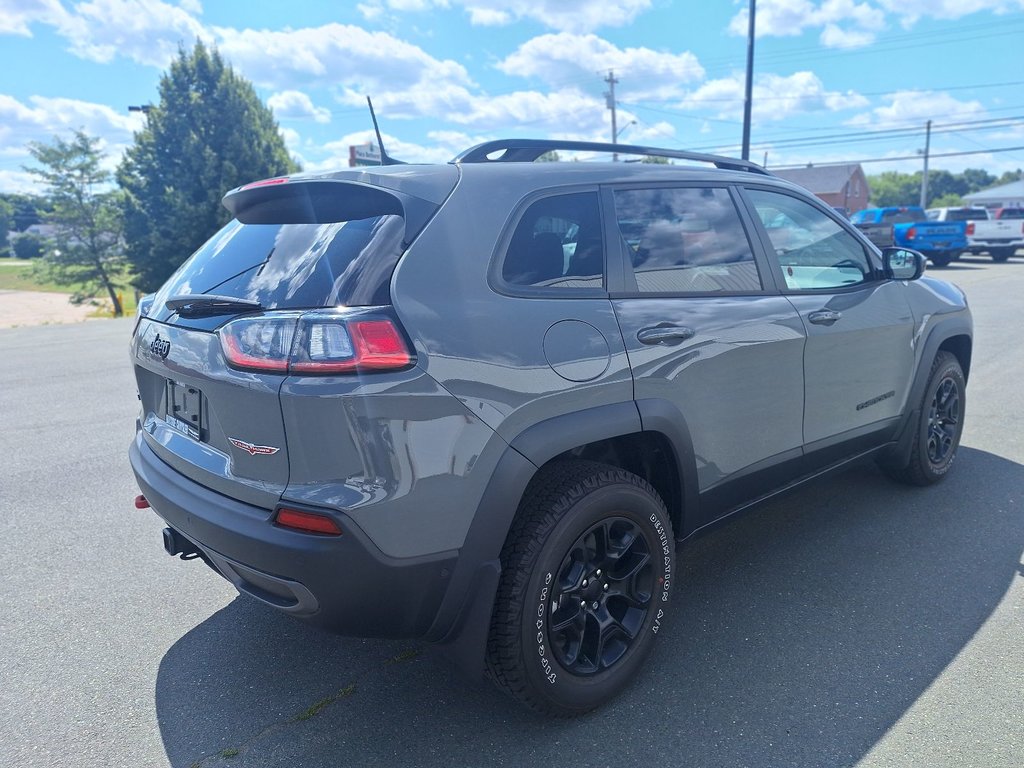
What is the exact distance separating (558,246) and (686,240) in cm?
70

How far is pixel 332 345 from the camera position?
6.65 feet

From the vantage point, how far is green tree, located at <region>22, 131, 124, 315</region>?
104ft

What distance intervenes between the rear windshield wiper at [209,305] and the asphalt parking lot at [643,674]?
1.33 meters

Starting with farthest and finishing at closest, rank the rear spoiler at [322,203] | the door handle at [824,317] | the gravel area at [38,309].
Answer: the gravel area at [38,309]
the door handle at [824,317]
the rear spoiler at [322,203]

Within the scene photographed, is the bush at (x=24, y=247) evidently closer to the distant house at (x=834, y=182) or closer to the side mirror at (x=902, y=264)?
the distant house at (x=834, y=182)

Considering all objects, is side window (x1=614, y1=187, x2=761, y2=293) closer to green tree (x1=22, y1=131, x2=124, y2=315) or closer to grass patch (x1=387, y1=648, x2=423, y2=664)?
grass patch (x1=387, y1=648, x2=423, y2=664)

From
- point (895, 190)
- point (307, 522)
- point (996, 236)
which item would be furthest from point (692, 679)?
point (895, 190)

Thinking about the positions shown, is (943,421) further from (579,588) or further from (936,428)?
(579,588)

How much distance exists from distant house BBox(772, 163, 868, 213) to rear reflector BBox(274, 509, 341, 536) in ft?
244

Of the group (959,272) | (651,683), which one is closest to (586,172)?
(651,683)

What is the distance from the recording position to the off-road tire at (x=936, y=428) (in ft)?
13.8

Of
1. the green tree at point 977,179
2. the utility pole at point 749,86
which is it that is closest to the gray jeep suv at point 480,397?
the utility pole at point 749,86

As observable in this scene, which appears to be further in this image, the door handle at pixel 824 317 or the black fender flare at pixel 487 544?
the door handle at pixel 824 317

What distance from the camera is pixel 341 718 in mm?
2477
